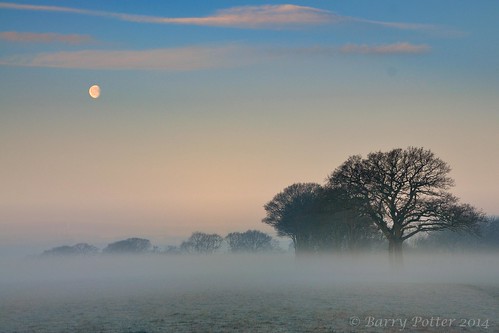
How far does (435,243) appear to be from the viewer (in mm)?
144750

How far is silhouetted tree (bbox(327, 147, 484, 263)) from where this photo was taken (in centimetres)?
6650

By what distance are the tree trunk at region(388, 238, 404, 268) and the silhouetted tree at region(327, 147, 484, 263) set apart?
120 millimetres

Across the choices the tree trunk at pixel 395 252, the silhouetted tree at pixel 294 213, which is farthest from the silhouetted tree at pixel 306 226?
the tree trunk at pixel 395 252

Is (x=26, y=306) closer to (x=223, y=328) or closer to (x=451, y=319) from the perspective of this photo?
(x=223, y=328)

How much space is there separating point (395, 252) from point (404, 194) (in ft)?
26.1

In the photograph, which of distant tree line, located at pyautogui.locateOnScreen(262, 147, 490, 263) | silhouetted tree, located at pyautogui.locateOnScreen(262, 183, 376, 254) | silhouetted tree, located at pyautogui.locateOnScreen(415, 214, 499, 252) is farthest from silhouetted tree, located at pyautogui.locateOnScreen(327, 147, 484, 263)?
silhouetted tree, located at pyautogui.locateOnScreen(415, 214, 499, 252)

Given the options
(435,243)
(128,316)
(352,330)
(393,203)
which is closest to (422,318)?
(352,330)

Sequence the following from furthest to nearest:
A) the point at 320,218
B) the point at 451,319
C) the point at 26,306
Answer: the point at 320,218 → the point at 26,306 → the point at 451,319

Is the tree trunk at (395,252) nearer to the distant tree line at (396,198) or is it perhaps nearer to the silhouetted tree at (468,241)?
the distant tree line at (396,198)

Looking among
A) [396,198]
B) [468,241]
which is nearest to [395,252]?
[396,198]

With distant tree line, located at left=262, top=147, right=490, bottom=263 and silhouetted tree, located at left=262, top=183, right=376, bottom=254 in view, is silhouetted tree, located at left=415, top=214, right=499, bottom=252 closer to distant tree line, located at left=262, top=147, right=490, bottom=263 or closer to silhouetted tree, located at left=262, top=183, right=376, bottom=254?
silhouetted tree, located at left=262, top=183, right=376, bottom=254

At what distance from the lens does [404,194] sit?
223 ft

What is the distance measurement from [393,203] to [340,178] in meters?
6.97

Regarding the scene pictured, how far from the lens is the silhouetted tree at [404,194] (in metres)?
66.5
